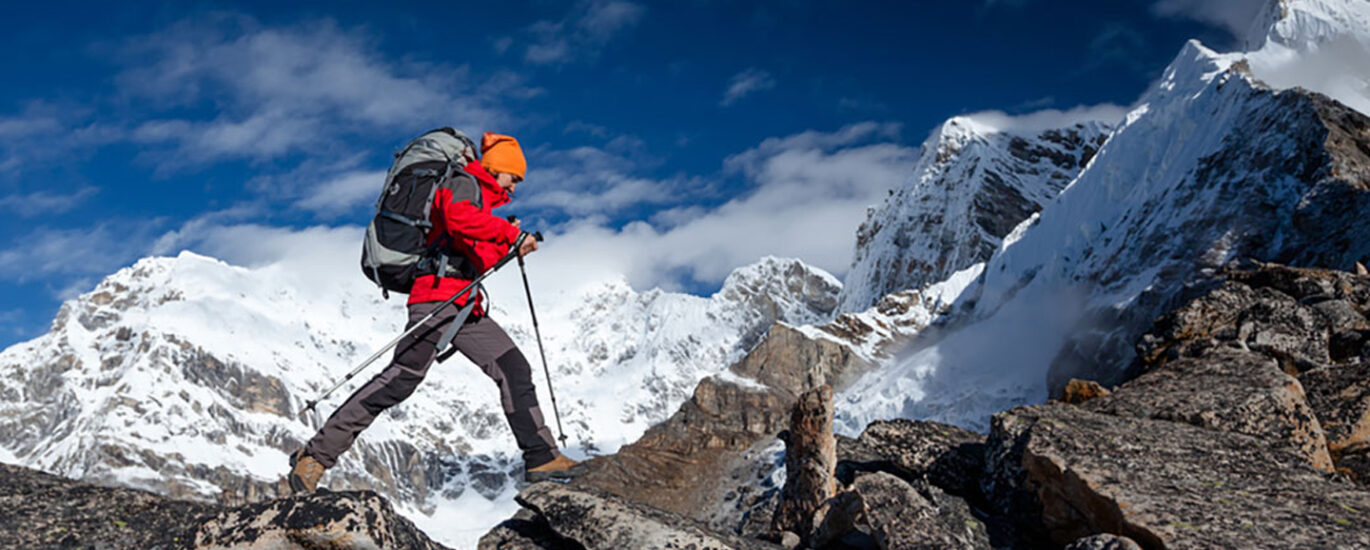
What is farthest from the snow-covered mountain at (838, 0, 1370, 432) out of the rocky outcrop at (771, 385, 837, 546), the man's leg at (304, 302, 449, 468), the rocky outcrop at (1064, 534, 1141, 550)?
the man's leg at (304, 302, 449, 468)

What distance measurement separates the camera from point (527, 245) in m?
7.89

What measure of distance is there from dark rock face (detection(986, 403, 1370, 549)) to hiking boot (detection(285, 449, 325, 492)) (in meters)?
5.66

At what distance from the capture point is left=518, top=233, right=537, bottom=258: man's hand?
7.81 meters

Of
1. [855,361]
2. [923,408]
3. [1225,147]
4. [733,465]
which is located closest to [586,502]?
[1225,147]

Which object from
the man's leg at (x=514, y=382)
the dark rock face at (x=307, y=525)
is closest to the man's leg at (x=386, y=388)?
the man's leg at (x=514, y=382)

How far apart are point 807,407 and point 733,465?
480 feet

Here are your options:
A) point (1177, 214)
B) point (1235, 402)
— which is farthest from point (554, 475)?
point (1177, 214)

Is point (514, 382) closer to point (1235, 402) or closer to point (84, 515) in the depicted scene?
point (84, 515)

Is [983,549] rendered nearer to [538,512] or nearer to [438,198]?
[538,512]

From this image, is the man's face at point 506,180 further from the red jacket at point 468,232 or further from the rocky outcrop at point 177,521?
the rocky outcrop at point 177,521

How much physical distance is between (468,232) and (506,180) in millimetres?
928

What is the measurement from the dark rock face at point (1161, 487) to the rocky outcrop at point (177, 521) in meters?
4.56

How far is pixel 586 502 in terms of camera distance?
22.6 ft

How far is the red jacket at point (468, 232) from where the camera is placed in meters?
7.46
